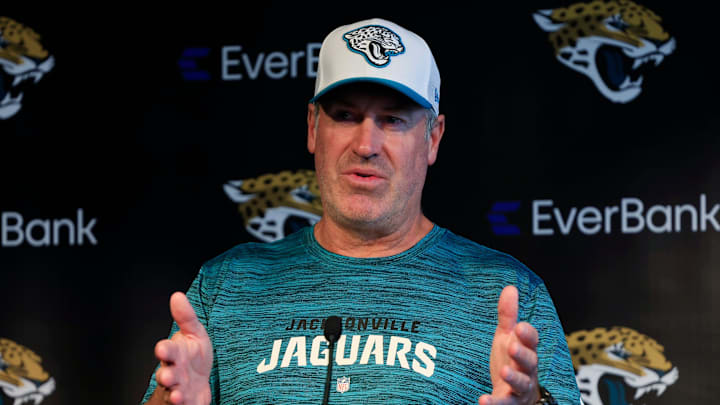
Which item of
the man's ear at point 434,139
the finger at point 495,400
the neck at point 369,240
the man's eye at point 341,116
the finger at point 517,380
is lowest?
the finger at point 495,400

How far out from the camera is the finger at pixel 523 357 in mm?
1158

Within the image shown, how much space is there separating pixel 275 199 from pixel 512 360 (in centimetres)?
175

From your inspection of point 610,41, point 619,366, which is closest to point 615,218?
point 619,366

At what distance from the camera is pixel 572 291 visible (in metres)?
2.59

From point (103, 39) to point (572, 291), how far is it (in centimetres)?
185

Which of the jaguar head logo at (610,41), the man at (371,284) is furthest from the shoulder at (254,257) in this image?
the jaguar head logo at (610,41)

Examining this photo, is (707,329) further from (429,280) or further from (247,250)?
(247,250)

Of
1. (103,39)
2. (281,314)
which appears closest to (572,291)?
(281,314)

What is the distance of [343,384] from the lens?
1.49 meters

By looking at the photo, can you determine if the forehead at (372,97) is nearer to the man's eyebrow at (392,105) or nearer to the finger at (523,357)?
the man's eyebrow at (392,105)

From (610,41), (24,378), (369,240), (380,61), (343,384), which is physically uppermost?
(610,41)

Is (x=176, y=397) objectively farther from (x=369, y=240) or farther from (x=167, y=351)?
(x=369, y=240)

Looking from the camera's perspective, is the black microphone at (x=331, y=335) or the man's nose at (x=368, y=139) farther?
the man's nose at (x=368, y=139)

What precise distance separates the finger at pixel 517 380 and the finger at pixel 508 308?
0.29 feet
